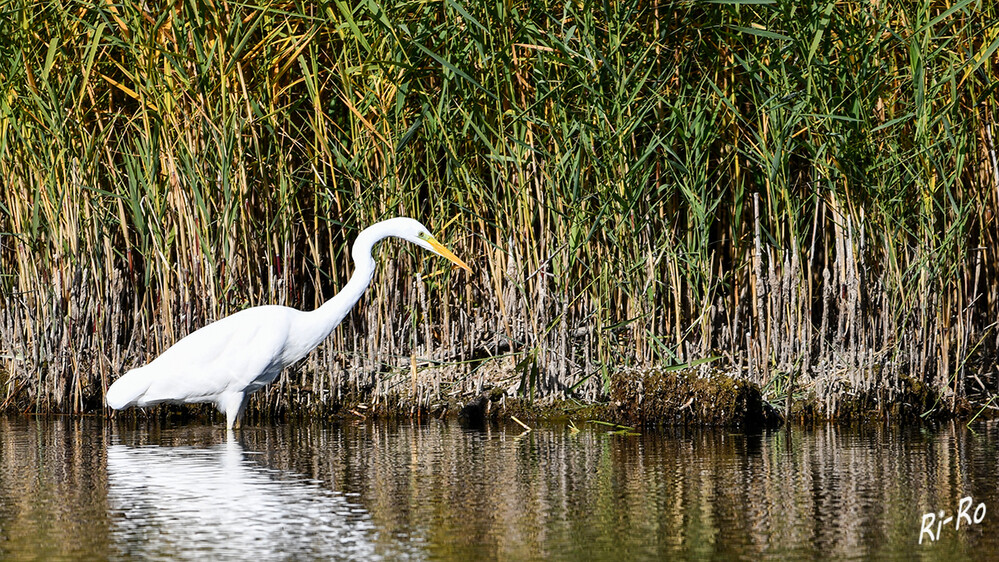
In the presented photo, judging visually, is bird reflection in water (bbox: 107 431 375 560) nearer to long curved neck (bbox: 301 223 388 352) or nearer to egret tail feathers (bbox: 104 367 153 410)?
egret tail feathers (bbox: 104 367 153 410)

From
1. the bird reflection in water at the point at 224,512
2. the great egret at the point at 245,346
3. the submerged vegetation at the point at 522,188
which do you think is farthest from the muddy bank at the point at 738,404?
the bird reflection in water at the point at 224,512

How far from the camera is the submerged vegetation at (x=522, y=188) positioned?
667 cm

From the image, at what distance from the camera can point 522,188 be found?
696cm

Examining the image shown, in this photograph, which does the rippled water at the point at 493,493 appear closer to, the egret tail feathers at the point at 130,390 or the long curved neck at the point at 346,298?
the egret tail feathers at the point at 130,390

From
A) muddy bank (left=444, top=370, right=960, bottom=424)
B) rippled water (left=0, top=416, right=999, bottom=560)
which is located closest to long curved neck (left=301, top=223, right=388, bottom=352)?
rippled water (left=0, top=416, right=999, bottom=560)

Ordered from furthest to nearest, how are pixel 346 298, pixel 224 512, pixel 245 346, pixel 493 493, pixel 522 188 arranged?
pixel 522 188, pixel 346 298, pixel 245 346, pixel 493 493, pixel 224 512

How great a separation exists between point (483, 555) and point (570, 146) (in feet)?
11.4

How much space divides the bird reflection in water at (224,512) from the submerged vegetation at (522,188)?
6.30 ft

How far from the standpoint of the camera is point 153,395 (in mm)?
6680

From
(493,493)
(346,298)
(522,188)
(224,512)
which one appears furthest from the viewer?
(522,188)

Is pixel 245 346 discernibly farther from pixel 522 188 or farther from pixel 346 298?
pixel 522 188

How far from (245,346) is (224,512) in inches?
88.7

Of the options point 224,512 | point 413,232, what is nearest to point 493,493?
point 224,512

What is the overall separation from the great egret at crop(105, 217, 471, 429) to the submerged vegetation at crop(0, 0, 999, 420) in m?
0.58
